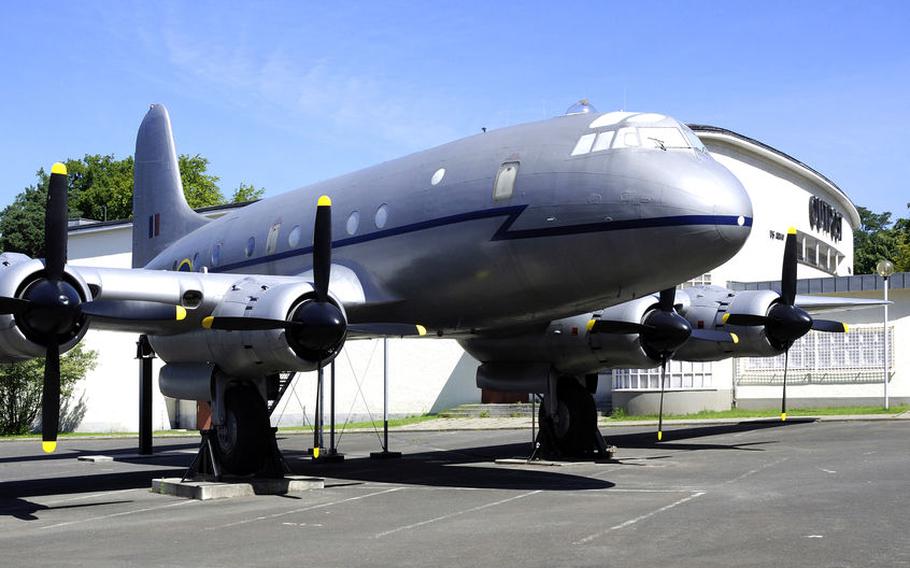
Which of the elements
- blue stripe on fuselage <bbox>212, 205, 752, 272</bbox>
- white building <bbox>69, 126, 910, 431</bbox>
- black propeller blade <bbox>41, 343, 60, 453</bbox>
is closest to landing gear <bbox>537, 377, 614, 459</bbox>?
blue stripe on fuselage <bbox>212, 205, 752, 272</bbox>

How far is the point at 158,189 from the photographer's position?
2858 cm

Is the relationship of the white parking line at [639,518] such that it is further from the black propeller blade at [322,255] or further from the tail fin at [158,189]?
the tail fin at [158,189]

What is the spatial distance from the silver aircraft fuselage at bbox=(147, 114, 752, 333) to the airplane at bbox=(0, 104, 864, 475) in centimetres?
3

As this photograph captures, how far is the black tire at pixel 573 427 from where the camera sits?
21.2 meters

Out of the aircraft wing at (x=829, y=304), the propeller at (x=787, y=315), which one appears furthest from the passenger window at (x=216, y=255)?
the aircraft wing at (x=829, y=304)

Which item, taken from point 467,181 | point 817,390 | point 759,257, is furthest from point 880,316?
point 467,181

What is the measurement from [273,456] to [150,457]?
1085cm

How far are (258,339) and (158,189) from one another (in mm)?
14332

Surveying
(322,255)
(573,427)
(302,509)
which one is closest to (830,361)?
(573,427)

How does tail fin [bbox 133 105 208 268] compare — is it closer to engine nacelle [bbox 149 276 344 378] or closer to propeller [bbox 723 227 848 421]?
engine nacelle [bbox 149 276 344 378]

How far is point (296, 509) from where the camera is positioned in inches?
572

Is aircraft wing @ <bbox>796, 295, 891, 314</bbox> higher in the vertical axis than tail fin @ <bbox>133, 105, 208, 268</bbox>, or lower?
lower

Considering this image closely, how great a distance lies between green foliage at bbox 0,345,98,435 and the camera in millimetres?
41844

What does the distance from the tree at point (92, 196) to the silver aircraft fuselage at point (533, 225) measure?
60.0 m
